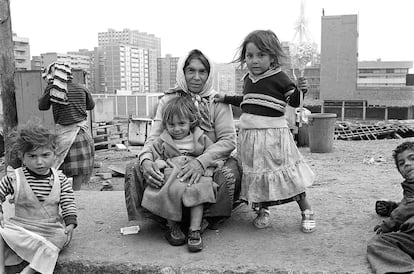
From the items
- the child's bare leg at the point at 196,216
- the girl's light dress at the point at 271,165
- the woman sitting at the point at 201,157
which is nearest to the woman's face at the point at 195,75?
the woman sitting at the point at 201,157

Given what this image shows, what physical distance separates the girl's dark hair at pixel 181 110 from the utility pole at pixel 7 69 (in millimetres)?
2736

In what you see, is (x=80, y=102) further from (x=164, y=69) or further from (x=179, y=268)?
(x=164, y=69)

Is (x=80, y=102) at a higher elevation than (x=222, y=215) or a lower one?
higher

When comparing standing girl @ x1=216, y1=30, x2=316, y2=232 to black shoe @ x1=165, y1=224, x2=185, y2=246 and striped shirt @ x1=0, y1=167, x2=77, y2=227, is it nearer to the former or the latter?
black shoe @ x1=165, y1=224, x2=185, y2=246

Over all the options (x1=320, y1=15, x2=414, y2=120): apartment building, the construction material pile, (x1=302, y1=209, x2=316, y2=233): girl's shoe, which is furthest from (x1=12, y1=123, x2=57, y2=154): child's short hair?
(x1=320, y1=15, x2=414, y2=120): apartment building

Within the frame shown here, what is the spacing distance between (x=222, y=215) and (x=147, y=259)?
61 cm

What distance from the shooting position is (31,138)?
8.16 ft

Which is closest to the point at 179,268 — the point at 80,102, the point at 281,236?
the point at 281,236

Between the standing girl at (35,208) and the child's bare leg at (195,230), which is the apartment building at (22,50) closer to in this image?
the standing girl at (35,208)

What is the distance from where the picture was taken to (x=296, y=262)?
8.08 ft

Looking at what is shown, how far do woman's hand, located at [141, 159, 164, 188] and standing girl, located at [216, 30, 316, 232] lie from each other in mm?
604

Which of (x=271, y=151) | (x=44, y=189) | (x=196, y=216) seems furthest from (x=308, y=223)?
(x=44, y=189)

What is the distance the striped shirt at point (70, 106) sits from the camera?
466 centimetres

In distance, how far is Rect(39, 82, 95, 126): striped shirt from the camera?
466 centimetres
